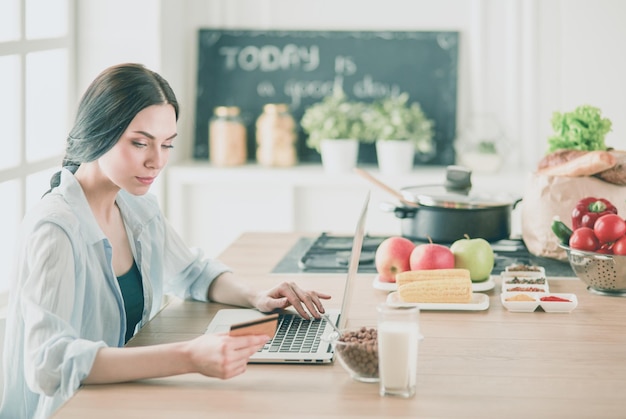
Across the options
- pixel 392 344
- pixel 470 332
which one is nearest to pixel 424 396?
pixel 392 344

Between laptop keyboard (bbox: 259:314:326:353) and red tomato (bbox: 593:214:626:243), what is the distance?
71 centimetres

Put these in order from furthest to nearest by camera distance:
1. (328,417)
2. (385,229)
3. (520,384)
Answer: (385,229) → (520,384) → (328,417)

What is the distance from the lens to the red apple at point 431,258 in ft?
7.77

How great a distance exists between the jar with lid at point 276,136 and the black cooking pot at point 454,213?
1.62m

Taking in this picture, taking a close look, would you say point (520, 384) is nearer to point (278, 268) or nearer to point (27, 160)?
point (278, 268)

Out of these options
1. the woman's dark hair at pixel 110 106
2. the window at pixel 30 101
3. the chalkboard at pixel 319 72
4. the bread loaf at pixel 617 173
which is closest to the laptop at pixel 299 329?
the woman's dark hair at pixel 110 106

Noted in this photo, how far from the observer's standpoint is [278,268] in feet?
9.00

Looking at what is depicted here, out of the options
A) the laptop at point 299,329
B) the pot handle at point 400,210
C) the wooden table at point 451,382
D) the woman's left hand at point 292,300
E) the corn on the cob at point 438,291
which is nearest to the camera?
the wooden table at point 451,382

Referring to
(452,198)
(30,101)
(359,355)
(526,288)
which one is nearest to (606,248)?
(526,288)

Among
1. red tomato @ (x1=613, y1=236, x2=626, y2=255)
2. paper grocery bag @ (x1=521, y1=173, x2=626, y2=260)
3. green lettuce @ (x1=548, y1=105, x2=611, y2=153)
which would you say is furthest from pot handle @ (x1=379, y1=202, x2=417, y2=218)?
red tomato @ (x1=613, y1=236, x2=626, y2=255)

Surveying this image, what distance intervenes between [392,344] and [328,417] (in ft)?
0.56

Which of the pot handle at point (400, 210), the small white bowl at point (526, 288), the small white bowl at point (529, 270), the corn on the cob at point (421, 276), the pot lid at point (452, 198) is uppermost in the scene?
the pot lid at point (452, 198)

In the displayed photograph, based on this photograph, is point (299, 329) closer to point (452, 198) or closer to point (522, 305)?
point (522, 305)

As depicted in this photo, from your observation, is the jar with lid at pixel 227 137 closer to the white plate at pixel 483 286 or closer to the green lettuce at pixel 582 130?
the green lettuce at pixel 582 130
